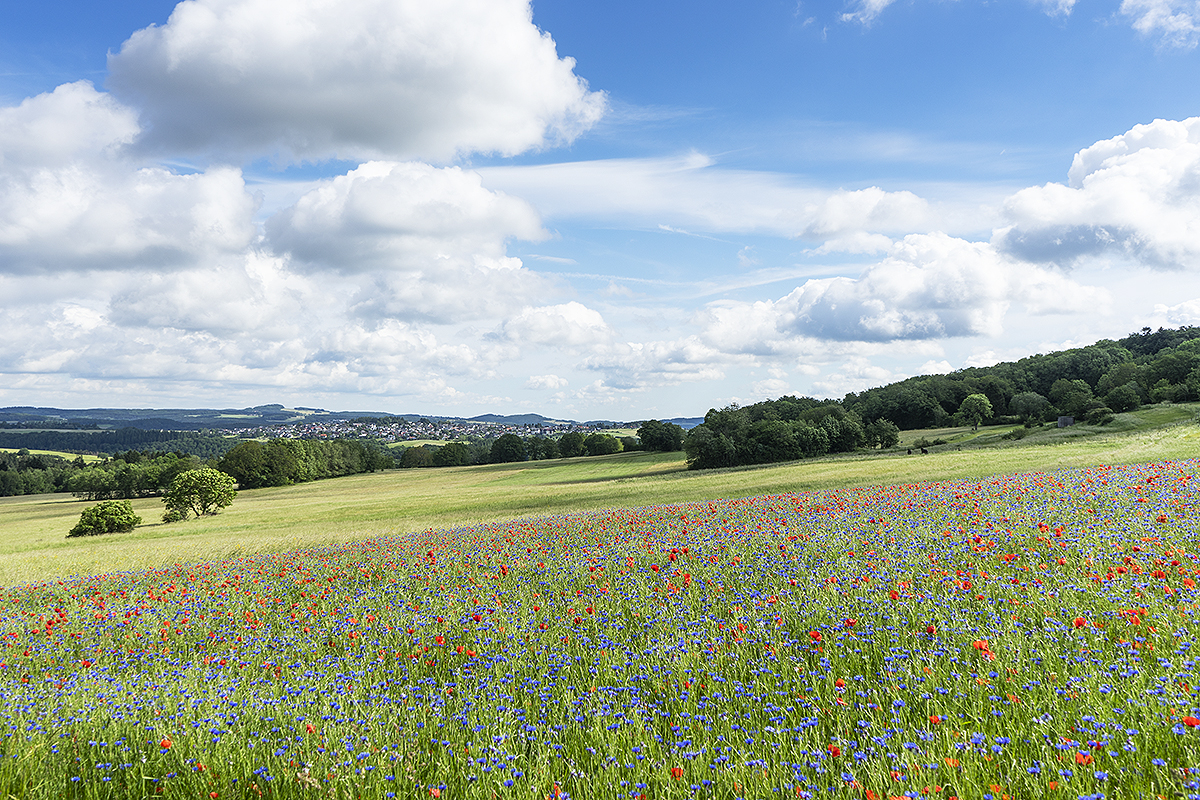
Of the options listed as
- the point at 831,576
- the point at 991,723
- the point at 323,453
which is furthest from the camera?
the point at 323,453

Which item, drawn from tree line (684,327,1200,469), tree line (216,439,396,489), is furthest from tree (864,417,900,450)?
tree line (216,439,396,489)

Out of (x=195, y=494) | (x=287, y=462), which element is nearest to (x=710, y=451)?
(x=195, y=494)

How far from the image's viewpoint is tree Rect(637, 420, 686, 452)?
111250 mm

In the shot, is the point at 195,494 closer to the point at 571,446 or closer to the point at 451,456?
the point at 451,456

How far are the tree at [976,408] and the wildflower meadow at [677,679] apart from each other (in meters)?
101

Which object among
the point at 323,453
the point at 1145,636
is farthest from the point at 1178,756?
the point at 323,453

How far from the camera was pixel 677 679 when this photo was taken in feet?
17.3

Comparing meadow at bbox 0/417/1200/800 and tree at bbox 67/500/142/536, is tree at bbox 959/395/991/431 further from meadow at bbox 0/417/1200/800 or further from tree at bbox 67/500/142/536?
tree at bbox 67/500/142/536

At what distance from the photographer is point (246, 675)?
20.9 feet

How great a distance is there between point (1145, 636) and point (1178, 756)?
82.4 inches

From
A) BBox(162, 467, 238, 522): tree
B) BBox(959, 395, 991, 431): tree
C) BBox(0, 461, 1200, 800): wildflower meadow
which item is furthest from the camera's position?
BBox(959, 395, 991, 431): tree

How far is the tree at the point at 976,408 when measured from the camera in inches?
3866

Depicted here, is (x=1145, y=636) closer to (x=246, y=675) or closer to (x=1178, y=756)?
(x=1178, y=756)

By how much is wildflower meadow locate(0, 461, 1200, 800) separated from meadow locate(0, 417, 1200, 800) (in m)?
0.03
